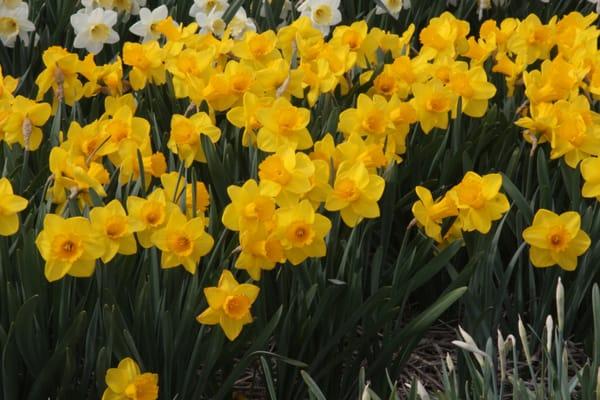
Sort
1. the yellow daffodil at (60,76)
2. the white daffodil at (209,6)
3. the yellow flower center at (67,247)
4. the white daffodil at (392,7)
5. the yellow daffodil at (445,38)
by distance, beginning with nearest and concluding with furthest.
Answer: the yellow flower center at (67,247)
the yellow daffodil at (60,76)
the yellow daffodil at (445,38)
the white daffodil at (209,6)
the white daffodil at (392,7)

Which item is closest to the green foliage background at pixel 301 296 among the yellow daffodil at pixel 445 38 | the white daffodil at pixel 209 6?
the yellow daffodil at pixel 445 38

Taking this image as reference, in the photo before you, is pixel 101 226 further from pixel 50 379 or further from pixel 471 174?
pixel 471 174

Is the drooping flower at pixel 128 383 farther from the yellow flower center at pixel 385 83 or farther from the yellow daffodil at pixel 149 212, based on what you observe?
the yellow flower center at pixel 385 83

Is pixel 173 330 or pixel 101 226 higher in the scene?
pixel 101 226

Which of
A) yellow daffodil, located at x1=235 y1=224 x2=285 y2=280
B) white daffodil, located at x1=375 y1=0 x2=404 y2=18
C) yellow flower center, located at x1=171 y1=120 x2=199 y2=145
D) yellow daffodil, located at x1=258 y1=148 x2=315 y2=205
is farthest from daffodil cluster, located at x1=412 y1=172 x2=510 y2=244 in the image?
white daffodil, located at x1=375 y1=0 x2=404 y2=18

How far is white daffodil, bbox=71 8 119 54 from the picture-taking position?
3.04 meters

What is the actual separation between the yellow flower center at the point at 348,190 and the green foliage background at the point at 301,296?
0.10 metres

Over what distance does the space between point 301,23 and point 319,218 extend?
1.16 meters

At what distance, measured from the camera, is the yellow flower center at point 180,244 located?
1.81 meters

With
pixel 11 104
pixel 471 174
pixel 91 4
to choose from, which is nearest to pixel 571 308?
pixel 471 174

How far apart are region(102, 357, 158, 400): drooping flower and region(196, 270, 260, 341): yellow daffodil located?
0.44ft

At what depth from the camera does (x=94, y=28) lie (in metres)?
3.07

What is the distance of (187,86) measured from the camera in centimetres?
255

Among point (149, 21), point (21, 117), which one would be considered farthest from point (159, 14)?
point (21, 117)
